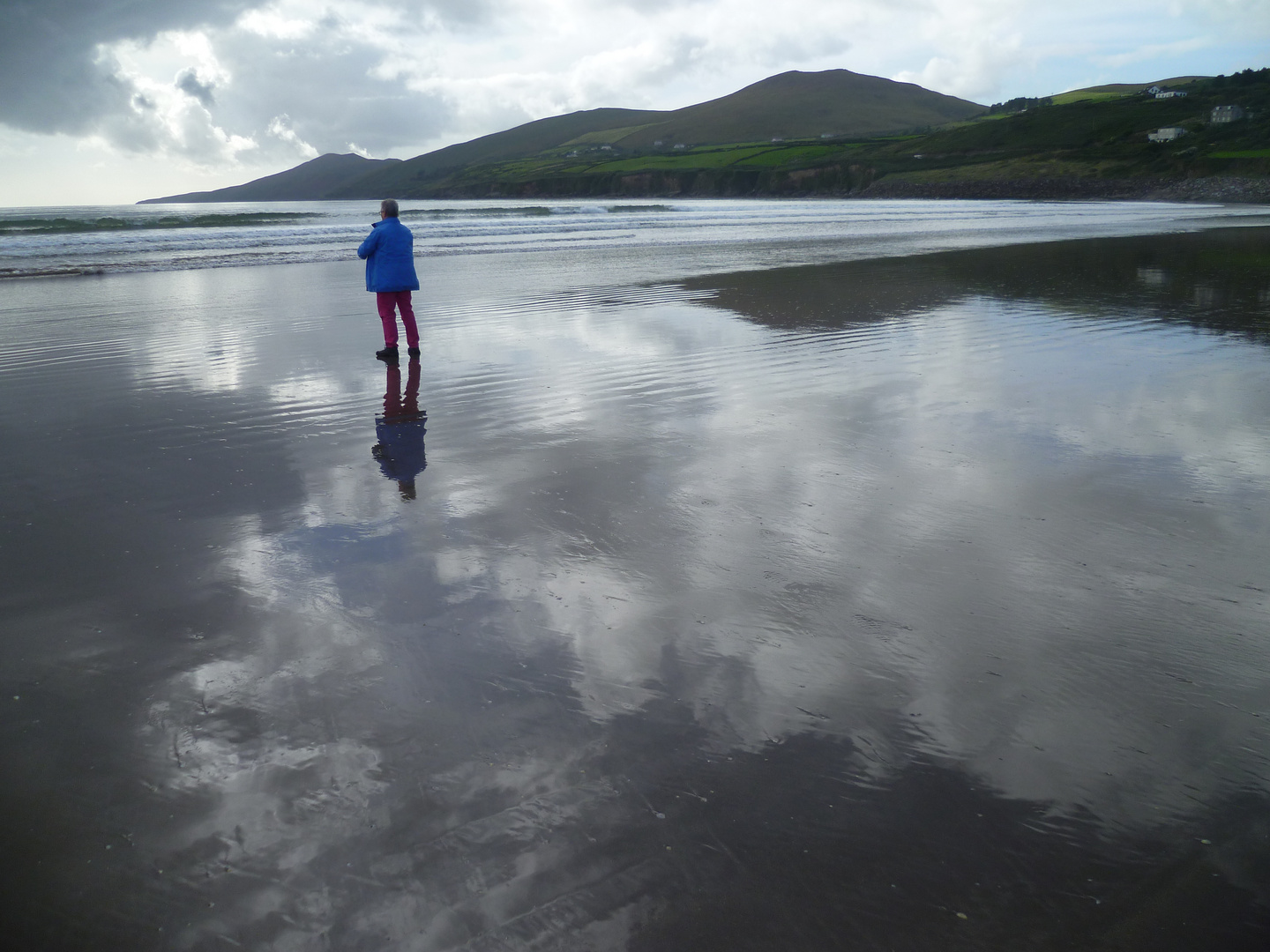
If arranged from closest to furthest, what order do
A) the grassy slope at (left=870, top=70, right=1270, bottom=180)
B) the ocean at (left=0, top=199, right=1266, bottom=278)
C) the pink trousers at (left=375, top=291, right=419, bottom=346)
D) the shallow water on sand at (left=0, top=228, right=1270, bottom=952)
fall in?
the shallow water on sand at (left=0, top=228, right=1270, bottom=952)
the pink trousers at (left=375, top=291, right=419, bottom=346)
the ocean at (left=0, top=199, right=1266, bottom=278)
the grassy slope at (left=870, top=70, right=1270, bottom=180)

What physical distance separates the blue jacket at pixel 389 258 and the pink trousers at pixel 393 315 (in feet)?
0.29

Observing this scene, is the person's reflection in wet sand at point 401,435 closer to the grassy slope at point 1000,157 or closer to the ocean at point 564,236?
the ocean at point 564,236

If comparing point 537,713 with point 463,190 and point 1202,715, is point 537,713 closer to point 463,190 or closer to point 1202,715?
point 1202,715

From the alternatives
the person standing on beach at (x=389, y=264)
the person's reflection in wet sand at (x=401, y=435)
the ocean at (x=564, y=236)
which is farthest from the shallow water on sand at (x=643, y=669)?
the ocean at (x=564, y=236)

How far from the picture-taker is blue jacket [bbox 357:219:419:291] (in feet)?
30.9

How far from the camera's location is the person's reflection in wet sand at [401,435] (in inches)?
211

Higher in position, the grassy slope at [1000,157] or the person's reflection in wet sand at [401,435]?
the grassy slope at [1000,157]

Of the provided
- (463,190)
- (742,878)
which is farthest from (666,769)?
(463,190)

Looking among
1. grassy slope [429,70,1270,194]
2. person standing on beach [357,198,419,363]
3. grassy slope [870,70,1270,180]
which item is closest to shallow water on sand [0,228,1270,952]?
person standing on beach [357,198,419,363]

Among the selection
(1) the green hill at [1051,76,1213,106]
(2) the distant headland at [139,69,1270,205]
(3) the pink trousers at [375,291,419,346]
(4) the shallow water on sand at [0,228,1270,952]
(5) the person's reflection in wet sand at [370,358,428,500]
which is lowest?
(4) the shallow water on sand at [0,228,1270,952]

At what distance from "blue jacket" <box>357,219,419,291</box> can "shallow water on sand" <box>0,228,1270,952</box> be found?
2615 mm

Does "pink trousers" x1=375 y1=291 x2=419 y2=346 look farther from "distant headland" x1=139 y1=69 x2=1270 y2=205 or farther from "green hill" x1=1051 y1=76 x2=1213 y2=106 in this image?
"green hill" x1=1051 y1=76 x2=1213 y2=106

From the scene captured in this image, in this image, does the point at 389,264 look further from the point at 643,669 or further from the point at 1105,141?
the point at 1105,141

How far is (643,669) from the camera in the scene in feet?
10.3
